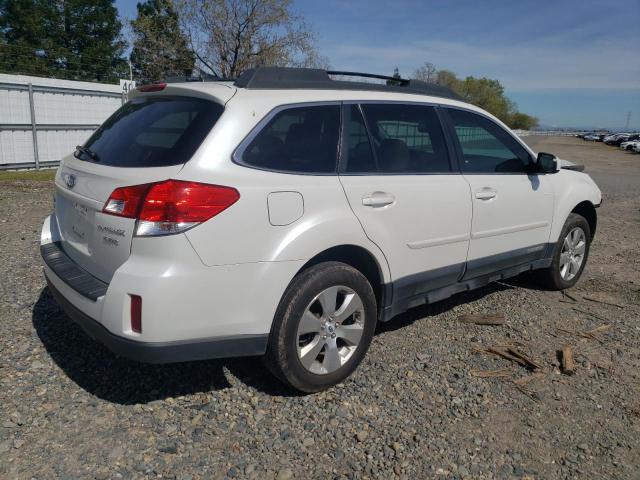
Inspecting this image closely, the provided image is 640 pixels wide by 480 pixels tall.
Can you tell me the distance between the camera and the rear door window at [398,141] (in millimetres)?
3426

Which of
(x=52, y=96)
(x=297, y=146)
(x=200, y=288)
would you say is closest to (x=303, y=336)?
(x=200, y=288)

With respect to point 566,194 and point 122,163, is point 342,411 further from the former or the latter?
point 566,194

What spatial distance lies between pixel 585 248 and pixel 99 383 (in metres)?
4.63

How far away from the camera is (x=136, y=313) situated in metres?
2.61

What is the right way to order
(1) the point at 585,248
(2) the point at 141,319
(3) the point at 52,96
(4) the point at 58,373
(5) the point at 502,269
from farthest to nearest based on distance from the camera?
(3) the point at 52,96 → (1) the point at 585,248 → (5) the point at 502,269 → (4) the point at 58,373 → (2) the point at 141,319

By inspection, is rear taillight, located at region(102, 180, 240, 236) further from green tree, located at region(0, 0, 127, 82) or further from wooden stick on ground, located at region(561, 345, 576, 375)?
green tree, located at region(0, 0, 127, 82)

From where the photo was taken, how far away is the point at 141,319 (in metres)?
2.59

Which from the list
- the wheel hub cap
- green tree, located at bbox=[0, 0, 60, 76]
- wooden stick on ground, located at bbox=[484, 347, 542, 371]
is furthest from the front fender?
green tree, located at bbox=[0, 0, 60, 76]

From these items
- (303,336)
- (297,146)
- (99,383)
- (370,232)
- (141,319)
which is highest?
(297,146)

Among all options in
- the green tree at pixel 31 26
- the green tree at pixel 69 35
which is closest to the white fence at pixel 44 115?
the green tree at pixel 69 35

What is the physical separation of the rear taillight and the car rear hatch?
6 cm

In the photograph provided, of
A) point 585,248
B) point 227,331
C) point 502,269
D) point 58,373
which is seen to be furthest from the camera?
point 585,248

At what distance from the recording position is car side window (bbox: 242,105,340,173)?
293cm

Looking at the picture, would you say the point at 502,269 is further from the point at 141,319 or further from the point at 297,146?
the point at 141,319
